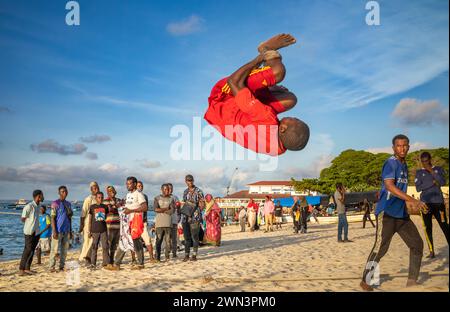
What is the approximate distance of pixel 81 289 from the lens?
20.4ft

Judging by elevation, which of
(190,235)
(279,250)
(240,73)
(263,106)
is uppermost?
(240,73)

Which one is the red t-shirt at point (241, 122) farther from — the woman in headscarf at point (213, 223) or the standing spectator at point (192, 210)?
the woman in headscarf at point (213, 223)

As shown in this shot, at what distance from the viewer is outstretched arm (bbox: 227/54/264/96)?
13.6ft

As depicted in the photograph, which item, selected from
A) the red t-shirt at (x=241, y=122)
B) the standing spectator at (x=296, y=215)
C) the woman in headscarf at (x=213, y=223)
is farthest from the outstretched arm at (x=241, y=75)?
the standing spectator at (x=296, y=215)

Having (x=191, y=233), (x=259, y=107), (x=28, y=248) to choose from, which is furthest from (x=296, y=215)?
(x=259, y=107)

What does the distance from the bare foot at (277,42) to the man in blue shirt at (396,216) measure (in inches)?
83.5

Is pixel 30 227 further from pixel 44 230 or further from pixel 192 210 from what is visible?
pixel 192 210

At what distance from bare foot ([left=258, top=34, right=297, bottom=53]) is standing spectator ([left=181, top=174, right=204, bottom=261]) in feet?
17.7

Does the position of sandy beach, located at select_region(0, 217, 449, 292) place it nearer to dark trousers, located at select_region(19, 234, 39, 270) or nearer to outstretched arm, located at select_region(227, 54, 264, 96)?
dark trousers, located at select_region(19, 234, 39, 270)

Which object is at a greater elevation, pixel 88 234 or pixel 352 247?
pixel 88 234

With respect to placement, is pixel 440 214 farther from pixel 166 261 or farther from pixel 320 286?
pixel 166 261

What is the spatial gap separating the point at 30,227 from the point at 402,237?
679cm
